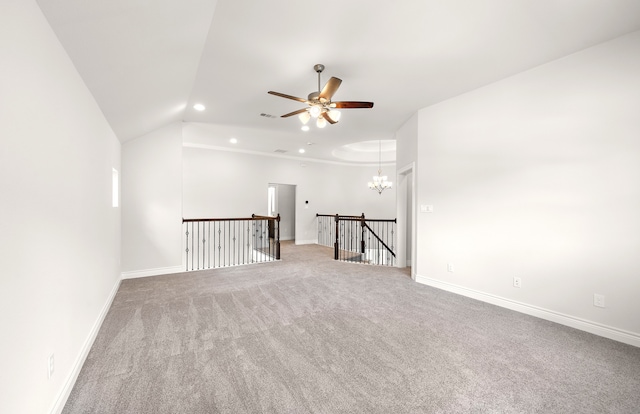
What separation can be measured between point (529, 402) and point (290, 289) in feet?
10.5

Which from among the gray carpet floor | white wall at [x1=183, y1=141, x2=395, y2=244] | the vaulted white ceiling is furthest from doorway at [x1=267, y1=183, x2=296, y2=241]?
the gray carpet floor

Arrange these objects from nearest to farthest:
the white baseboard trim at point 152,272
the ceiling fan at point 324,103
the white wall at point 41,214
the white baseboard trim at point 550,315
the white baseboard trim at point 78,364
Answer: the white wall at point 41,214
the white baseboard trim at point 78,364
the white baseboard trim at point 550,315
the ceiling fan at point 324,103
the white baseboard trim at point 152,272

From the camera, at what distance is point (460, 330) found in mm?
2979

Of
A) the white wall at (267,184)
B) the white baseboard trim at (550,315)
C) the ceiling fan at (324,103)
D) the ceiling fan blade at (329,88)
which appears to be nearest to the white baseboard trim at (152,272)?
the white wall at (267,184)

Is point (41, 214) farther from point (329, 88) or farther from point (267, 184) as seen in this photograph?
point (267, 184)

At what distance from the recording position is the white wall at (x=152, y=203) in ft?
16.3

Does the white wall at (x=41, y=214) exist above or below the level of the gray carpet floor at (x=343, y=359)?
above

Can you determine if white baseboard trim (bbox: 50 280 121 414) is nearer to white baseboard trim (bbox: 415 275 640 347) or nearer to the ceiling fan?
the ceiling fan

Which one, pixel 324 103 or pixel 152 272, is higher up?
pixel 324 103

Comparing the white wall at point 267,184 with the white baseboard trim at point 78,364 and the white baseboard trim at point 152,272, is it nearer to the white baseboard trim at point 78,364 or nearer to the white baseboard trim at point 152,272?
the white baseboard trim at point 152,272

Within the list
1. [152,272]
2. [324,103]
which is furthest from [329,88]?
[152,272]

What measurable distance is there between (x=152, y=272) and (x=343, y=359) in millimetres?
4531

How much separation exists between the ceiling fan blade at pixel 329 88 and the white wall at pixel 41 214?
2295 mm

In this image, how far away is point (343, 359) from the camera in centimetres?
240
